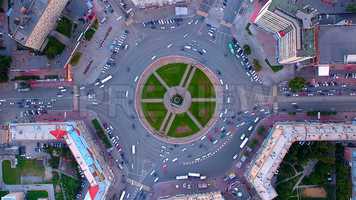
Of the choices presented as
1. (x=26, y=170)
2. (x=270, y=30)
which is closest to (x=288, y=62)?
(x=270, y=30)

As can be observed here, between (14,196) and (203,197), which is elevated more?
(14,196)

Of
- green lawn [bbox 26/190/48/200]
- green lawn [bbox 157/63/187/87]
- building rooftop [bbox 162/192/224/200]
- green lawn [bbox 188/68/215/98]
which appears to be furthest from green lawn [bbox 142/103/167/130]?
green lawn [bbox 26/190/48/200]

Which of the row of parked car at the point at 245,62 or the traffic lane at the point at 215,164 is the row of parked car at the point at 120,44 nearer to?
the row of parked car at the point at 245,62

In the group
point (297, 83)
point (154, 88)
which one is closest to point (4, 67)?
point (154, 88)

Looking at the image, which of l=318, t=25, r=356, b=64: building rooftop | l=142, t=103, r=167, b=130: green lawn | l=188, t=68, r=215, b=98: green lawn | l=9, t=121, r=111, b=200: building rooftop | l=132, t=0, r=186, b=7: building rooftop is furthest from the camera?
l=142, t=103, r=167, b=130: green lawn

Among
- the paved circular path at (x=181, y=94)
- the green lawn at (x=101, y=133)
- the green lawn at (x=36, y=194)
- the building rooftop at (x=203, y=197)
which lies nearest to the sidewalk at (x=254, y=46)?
the paved circular path at (x=181, y=94)

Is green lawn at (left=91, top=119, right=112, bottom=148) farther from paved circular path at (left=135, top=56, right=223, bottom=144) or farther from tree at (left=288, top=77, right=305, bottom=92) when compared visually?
tree at (left=288, top=77, right=305, bottom=92)

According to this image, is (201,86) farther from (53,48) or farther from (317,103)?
(53,48)
